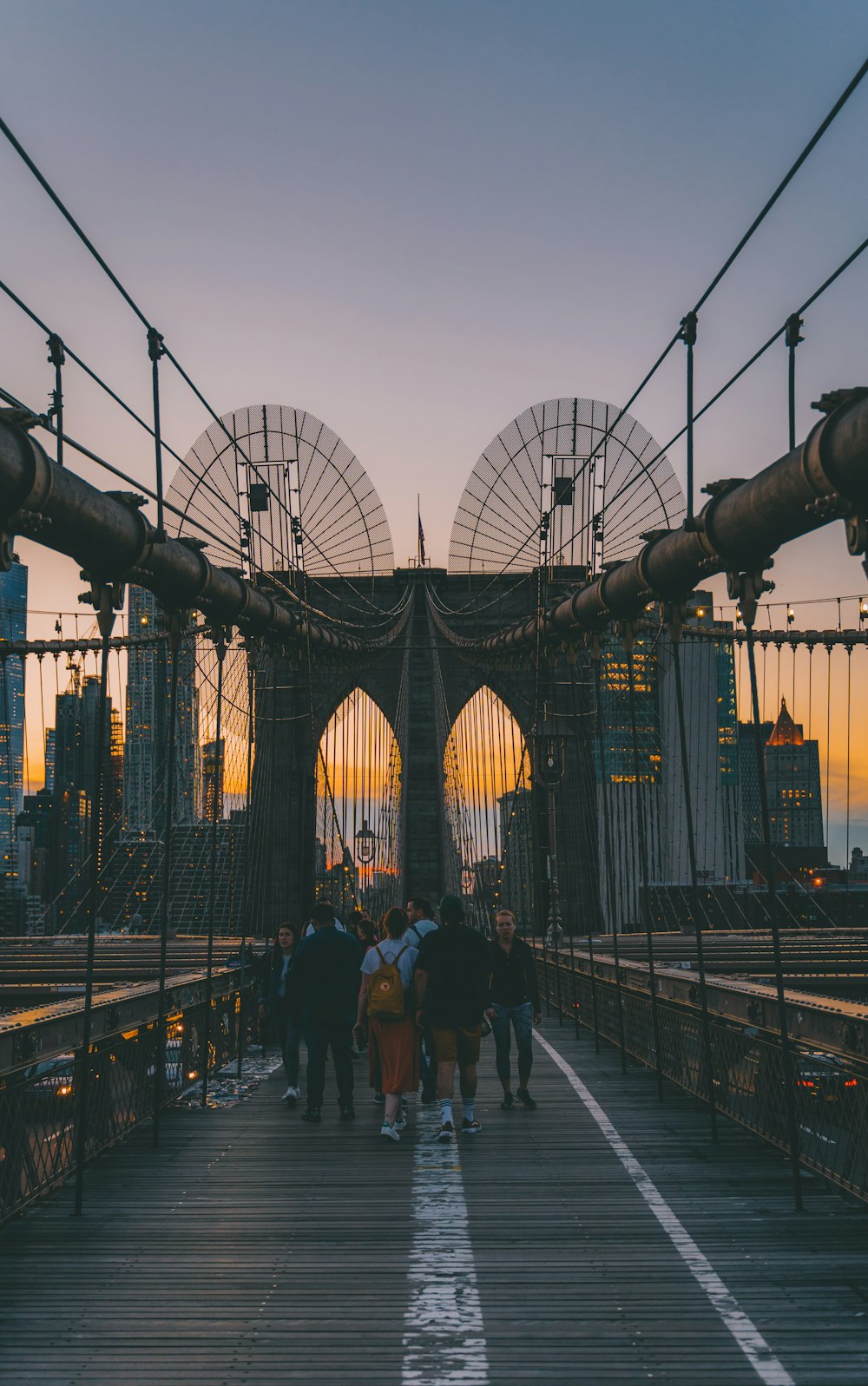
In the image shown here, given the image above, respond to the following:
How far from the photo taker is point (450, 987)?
8664 mm

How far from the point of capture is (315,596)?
37.9m

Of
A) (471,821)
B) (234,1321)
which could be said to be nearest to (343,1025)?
(234,1321)

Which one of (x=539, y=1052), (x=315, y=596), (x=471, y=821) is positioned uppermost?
(x=315, y=596)

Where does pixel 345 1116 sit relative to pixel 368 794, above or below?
below

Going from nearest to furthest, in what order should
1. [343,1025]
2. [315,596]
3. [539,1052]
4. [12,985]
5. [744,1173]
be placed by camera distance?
[744,1173] → [343,1025] → [539,1052] → [12,985] → [315,596]

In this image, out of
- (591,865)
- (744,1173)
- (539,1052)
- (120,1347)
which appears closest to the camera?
(120,1347)

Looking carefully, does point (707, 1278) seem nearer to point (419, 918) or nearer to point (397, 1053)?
point (397, 1053)

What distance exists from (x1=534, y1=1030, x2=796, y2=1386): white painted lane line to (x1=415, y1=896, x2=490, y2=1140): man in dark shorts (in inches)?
44.7

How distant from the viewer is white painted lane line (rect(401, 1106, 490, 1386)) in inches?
170

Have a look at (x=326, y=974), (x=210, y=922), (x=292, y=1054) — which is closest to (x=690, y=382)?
(x=326, y=974)

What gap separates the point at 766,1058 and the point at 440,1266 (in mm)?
2904

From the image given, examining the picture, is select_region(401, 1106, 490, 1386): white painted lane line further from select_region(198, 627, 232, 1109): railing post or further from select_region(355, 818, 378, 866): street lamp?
select_region(355, 818, 378, 866): street lamp

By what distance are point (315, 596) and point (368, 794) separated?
776 cm

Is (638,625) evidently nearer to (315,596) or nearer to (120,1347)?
(120,1347)
